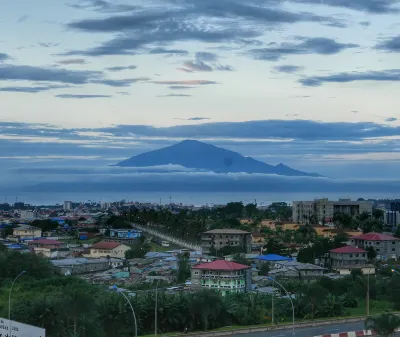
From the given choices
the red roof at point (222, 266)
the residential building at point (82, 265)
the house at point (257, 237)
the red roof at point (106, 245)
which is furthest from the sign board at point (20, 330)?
the house at point (257, 237)

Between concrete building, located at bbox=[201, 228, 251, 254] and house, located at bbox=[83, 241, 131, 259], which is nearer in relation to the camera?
house, located at bbox=[83, 241, 131, 259]

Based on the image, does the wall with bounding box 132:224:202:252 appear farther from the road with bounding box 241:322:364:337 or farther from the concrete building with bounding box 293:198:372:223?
the road with bounding box 241:322:364:337

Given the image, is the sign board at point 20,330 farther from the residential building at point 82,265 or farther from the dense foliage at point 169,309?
the residential building at point 82,265

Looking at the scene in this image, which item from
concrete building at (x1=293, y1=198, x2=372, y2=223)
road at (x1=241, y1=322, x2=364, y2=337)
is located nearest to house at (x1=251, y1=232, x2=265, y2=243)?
concrete building at (x1=293, y1=198, x2=372, y2=223)

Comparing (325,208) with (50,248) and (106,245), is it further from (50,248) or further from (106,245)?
(50,248)

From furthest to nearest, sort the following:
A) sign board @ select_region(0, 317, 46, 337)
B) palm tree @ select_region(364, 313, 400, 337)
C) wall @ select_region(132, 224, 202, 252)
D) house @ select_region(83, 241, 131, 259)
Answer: wall @ select_region(132, 224, 202, 252), house @ select_region(83, 241, 131, 259), palm tree @ select_region(364, 313, 400, 337), sign board @ select_region(0, 317, 46, 337)
